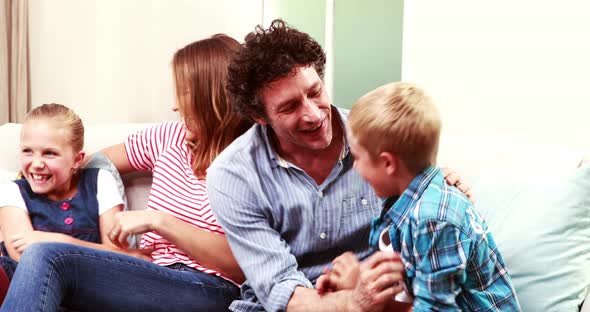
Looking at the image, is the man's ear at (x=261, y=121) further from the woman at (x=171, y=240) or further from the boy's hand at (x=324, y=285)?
the boy's hand at (x=324, y=285)

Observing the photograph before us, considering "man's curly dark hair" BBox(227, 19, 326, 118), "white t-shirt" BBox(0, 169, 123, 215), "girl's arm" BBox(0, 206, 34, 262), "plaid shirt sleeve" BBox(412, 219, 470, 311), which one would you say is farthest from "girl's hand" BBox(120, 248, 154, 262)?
"plaid shirt sleeve" BBox(412, 219, 470, 311)

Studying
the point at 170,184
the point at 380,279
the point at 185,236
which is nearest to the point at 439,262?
the point at 380,279

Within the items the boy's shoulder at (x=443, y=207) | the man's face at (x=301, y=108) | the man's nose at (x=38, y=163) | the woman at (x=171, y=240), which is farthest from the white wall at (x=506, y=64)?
the man's nose at (x=38, y=163)

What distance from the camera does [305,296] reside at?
5.00 feet

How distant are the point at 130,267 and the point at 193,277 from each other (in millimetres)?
170

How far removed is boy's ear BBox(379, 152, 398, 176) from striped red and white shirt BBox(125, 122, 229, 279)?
25.1 inches

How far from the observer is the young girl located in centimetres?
201

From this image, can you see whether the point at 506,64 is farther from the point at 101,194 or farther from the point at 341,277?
the point at 101,194

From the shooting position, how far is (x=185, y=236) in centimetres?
175

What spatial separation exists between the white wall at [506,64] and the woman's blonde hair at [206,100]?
4.03 feet

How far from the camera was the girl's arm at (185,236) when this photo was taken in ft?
5.53

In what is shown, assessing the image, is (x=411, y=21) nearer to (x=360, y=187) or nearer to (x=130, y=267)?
(x=360, y=187)

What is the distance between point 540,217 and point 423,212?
0.48m

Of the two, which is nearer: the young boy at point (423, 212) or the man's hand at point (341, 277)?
the young boy at point (423, 212)
